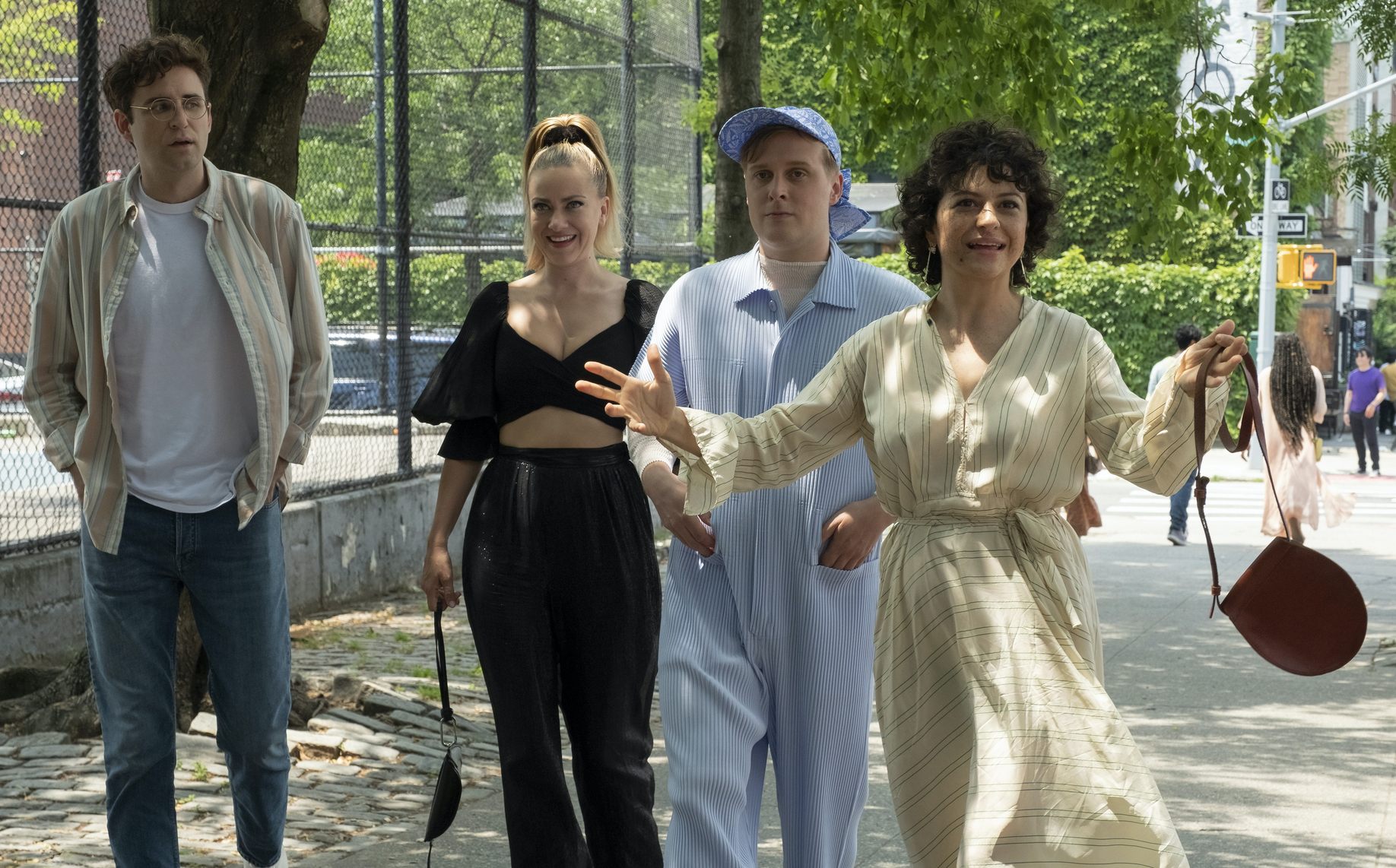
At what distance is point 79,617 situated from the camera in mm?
7312

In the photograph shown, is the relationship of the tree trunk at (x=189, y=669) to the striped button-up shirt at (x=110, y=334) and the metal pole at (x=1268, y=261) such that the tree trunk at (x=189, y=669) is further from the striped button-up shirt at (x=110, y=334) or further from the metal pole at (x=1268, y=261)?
the metal pole at (x=1268, y=261)

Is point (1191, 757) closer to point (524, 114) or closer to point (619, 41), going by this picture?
point (524, 114)

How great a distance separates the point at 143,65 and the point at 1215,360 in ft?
8.81

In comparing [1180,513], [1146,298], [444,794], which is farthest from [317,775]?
[1146,298]

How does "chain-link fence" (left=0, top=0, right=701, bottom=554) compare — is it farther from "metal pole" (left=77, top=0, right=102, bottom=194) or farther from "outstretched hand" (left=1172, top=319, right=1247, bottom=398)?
"outstretched hand" (left=1172, top=319, right=1247, bottom=398)

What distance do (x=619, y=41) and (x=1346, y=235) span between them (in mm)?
38336

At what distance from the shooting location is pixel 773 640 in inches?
139

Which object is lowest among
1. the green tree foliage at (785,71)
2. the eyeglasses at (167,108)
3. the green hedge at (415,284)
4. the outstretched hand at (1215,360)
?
the outstretched hand at (1215,360)

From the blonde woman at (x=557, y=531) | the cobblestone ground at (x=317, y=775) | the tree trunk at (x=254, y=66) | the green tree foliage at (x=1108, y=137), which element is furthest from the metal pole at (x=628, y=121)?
the green tree foliage at (x=1108, y=137)

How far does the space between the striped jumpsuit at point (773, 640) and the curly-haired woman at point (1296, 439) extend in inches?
323

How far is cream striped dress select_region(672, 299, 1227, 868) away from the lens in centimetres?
279

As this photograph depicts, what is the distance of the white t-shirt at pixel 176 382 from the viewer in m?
3.85

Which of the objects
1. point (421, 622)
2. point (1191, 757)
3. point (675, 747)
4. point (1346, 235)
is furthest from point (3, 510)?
point (1346, 235)

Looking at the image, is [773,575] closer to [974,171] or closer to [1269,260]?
[974,171]
